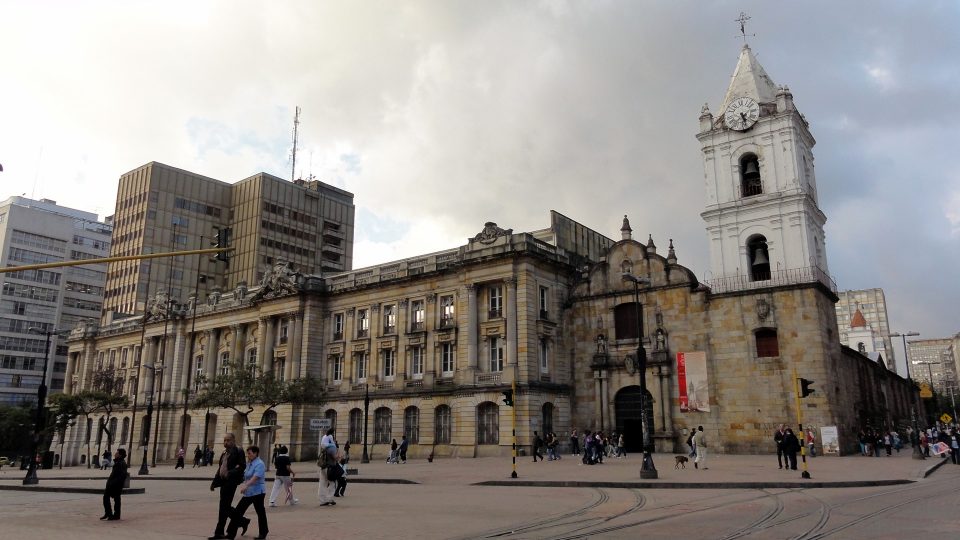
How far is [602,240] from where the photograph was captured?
61.7m

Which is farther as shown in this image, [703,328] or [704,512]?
[703,328]

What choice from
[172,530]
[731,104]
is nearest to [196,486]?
[172,530]

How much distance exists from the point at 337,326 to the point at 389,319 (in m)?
5.73

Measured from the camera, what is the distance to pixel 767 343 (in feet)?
134

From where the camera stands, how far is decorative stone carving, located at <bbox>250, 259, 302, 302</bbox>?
56259mm

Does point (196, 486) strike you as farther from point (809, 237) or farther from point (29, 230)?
point (29, 230)

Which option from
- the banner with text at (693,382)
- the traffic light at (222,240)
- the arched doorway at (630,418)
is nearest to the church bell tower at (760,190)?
the banner with text at (693,382)

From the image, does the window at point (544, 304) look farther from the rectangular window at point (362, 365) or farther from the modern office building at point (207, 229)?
the modern office building at point (207, 229)

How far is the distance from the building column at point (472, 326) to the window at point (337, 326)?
525 inches

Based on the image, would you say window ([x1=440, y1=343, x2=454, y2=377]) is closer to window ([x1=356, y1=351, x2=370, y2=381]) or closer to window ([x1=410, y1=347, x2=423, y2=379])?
window ([x1=410, y1=347, x2=423, y2=379])

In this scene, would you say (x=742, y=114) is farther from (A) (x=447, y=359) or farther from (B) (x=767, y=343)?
(A) (x=447, y=359)

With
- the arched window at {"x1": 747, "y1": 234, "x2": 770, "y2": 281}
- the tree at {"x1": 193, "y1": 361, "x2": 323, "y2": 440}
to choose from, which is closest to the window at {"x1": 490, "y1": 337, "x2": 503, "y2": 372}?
the tree at {"x1": 193, "y1": 361, "x2": 323, "y2": 440}

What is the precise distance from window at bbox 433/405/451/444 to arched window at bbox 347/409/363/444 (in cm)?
724

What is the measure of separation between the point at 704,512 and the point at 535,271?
3124 centimetres
